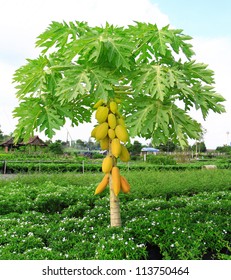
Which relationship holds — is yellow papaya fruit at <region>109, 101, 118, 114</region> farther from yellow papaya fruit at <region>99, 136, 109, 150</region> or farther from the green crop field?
the green crop field

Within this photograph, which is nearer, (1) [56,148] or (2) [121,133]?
(2) [121,133]

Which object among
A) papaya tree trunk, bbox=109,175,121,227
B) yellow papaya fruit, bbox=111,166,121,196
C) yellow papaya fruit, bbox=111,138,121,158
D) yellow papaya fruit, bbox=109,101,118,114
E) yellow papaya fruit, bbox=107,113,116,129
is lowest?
papaya tree trunk, bbox=109,175,121,227

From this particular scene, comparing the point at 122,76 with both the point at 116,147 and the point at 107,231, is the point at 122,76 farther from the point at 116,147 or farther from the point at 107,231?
the point at 107,231

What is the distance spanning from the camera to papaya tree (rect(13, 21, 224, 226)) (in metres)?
3.90

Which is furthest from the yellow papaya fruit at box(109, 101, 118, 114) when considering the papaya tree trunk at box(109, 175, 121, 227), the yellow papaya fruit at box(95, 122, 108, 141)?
the papaya tree trunk at box(109, 175, 121, 227)

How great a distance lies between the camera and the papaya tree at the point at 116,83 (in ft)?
12.8

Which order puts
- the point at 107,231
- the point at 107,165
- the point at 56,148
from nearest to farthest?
the point at 107,165, the point at 107,231, the point at 56,148

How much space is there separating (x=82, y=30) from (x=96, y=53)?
0.72m

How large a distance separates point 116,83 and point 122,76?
61 centimetres

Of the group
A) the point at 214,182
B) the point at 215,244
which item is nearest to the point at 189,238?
the point at 215,244

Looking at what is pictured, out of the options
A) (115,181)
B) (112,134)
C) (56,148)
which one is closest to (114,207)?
(115,181)

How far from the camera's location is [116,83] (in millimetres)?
3916

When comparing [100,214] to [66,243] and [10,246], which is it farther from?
[10,246]

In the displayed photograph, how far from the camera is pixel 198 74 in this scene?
14.6ft
